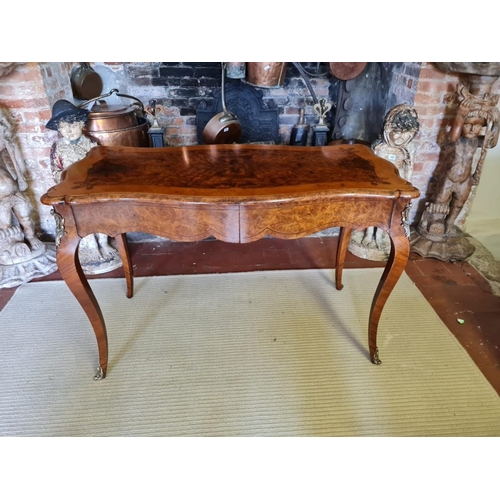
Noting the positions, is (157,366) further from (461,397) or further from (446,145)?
(446,145)

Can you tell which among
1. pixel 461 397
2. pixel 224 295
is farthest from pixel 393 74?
pixel 461 397

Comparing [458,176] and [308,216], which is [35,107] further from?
[458,176]

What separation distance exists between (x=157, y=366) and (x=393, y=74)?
233 cm

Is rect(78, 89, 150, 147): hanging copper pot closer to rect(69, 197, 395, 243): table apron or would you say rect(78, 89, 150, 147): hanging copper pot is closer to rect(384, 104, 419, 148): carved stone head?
rect(69, 197, 395, 243): table apron

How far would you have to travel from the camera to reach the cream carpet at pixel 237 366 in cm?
147

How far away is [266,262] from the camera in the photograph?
8.00 feet

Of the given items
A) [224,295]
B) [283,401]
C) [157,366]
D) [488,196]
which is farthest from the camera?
[488,196]

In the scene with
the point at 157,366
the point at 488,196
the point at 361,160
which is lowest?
the point at 157,366

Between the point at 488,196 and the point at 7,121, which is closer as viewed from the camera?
the point at 7,121

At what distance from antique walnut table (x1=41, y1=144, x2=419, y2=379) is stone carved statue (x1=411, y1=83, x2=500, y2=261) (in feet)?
3.26

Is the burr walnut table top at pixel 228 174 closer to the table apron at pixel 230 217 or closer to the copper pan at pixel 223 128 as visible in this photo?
the table apron at pixel 230 217

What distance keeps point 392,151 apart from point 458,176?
478 millimetres

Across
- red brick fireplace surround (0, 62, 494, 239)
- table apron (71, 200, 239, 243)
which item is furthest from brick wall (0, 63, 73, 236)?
table apron (71, 200, 239, 243)

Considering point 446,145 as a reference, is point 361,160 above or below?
above
